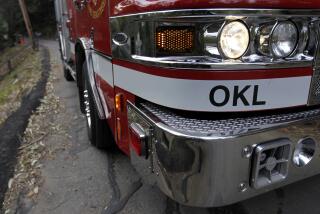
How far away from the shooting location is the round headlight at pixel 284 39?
6.00 ft

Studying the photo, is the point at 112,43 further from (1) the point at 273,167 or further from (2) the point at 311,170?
(2) the point at 311,170

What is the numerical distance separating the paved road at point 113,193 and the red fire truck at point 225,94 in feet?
2.54

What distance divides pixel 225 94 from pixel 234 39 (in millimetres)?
279

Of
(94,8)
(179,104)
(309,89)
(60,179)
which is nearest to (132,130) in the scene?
(179,104)

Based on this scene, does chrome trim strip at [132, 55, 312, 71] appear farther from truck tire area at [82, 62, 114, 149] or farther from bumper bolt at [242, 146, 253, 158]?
truck tire area at [82, 62, 114, 149]

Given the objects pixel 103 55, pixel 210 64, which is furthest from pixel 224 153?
pixel 103 55

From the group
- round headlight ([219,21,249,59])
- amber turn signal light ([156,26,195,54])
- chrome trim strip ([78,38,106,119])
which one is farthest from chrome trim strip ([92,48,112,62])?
round headlight ([219,21,249,59])

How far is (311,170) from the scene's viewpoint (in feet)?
6.88

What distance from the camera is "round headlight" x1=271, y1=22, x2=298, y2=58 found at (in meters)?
1.83

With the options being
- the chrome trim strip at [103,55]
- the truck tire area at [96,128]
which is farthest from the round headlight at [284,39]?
the truck tire area at [96,128]

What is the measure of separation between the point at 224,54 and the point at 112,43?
36.0 inches

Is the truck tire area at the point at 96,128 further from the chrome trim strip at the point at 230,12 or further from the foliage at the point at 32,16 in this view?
the foliage at the point at 32,16

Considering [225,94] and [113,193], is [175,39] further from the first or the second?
[113,193]

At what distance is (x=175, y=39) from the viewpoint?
72.5 inches
